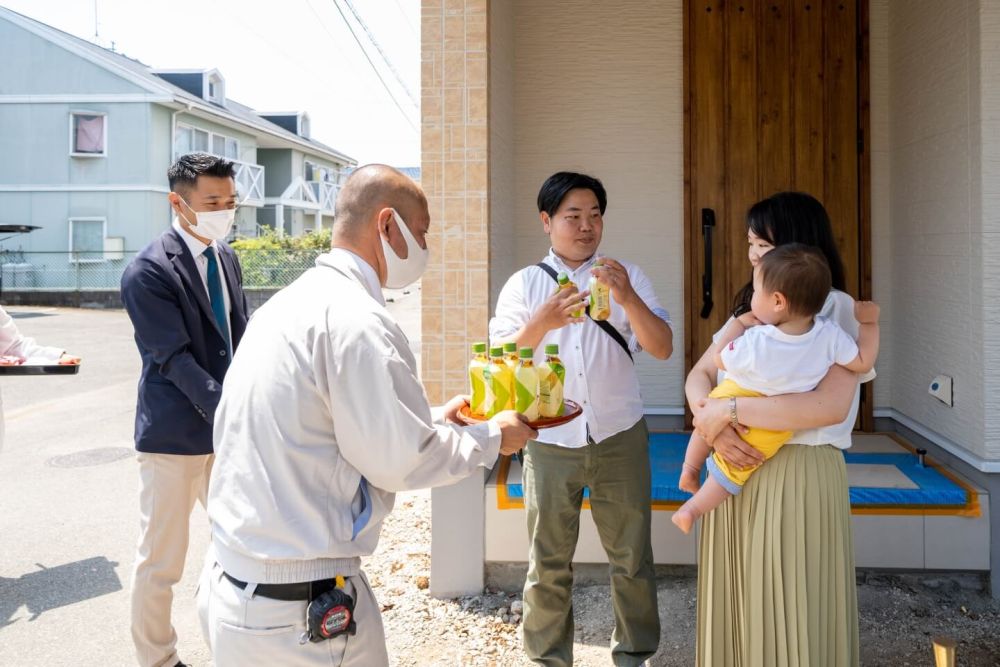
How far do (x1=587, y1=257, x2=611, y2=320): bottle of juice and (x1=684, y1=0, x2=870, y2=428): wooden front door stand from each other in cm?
241

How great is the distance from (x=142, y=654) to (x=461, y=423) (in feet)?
5.87

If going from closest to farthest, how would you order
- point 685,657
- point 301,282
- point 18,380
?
point 301,282 < point 685,657 < point 18,380

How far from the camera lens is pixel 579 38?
17.3 feet

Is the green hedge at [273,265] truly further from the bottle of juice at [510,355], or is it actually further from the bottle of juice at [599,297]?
the bottle of juice at [510,355]

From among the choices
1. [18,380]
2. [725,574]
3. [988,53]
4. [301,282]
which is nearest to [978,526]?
[725,574]

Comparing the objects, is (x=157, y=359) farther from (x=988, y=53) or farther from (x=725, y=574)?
(x=988, y=53)

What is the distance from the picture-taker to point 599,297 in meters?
2.90

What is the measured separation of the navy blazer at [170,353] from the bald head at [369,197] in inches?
56.8

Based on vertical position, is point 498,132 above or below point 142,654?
above

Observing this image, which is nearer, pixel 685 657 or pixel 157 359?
pixel 157 359

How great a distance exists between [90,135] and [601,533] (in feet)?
88.1

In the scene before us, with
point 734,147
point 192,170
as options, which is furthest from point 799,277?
point 734,147

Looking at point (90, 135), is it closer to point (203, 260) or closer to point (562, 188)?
point (203, 260)

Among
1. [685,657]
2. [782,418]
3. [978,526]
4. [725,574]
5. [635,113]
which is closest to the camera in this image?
[782,418]
